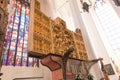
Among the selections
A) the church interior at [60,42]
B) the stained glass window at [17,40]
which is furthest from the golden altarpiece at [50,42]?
the stained glass window at [17,40]

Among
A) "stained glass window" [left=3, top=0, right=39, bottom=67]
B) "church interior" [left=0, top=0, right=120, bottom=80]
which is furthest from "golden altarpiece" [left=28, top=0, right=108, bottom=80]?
"stained glass window" [left=3, top=0, right=39, bottom=67]

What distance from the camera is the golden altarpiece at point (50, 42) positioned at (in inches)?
118

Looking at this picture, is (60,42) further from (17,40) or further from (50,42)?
(17,40)

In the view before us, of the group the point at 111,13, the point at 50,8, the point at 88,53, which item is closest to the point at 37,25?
the point at 88,53

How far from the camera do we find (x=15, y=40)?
20.2 ft

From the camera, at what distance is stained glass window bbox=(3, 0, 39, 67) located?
18.3 ft

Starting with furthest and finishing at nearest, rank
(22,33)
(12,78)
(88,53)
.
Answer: (22,33) < (88,53) < (12,78)

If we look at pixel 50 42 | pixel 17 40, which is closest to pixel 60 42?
pixel 50 42

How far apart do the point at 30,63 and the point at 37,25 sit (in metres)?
3.04

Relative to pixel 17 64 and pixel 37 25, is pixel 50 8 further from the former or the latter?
pixel 37 25

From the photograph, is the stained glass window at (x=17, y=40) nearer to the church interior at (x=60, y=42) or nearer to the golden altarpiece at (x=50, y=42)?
the church interior at (x=60, y=42)

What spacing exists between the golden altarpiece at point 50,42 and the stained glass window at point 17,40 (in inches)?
94.7

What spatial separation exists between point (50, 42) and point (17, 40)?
3209 mm

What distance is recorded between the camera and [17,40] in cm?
621
